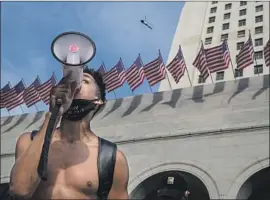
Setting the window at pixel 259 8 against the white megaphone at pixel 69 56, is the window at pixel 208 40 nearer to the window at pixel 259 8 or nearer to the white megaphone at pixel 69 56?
the window at pixel 259 8

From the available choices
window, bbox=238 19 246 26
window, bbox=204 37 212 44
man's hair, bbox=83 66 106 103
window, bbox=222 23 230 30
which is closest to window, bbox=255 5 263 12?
window, bbox=238 19 246 26

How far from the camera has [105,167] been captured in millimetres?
3283

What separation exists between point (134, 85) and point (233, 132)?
5.48m

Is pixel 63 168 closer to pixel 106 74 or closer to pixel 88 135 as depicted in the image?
pixel 88 135

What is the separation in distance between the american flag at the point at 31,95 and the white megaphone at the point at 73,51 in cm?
2092

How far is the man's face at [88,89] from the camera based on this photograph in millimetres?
3186

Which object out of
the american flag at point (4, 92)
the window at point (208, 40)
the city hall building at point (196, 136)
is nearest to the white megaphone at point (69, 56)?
the city hall building at point (196, 136)

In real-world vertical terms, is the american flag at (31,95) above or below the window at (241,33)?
below

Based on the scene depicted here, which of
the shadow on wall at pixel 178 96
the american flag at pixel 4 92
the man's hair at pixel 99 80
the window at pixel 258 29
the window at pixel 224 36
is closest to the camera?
the man's hair at pixel 99 80

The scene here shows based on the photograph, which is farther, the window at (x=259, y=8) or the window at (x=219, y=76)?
the window at (x=259, y=8)

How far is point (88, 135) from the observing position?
3.43 meters

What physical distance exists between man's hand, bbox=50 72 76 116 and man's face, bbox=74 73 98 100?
29 centimetres

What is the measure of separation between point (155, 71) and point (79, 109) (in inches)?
741

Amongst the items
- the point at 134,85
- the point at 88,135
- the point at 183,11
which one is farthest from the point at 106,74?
the point at 183,11
